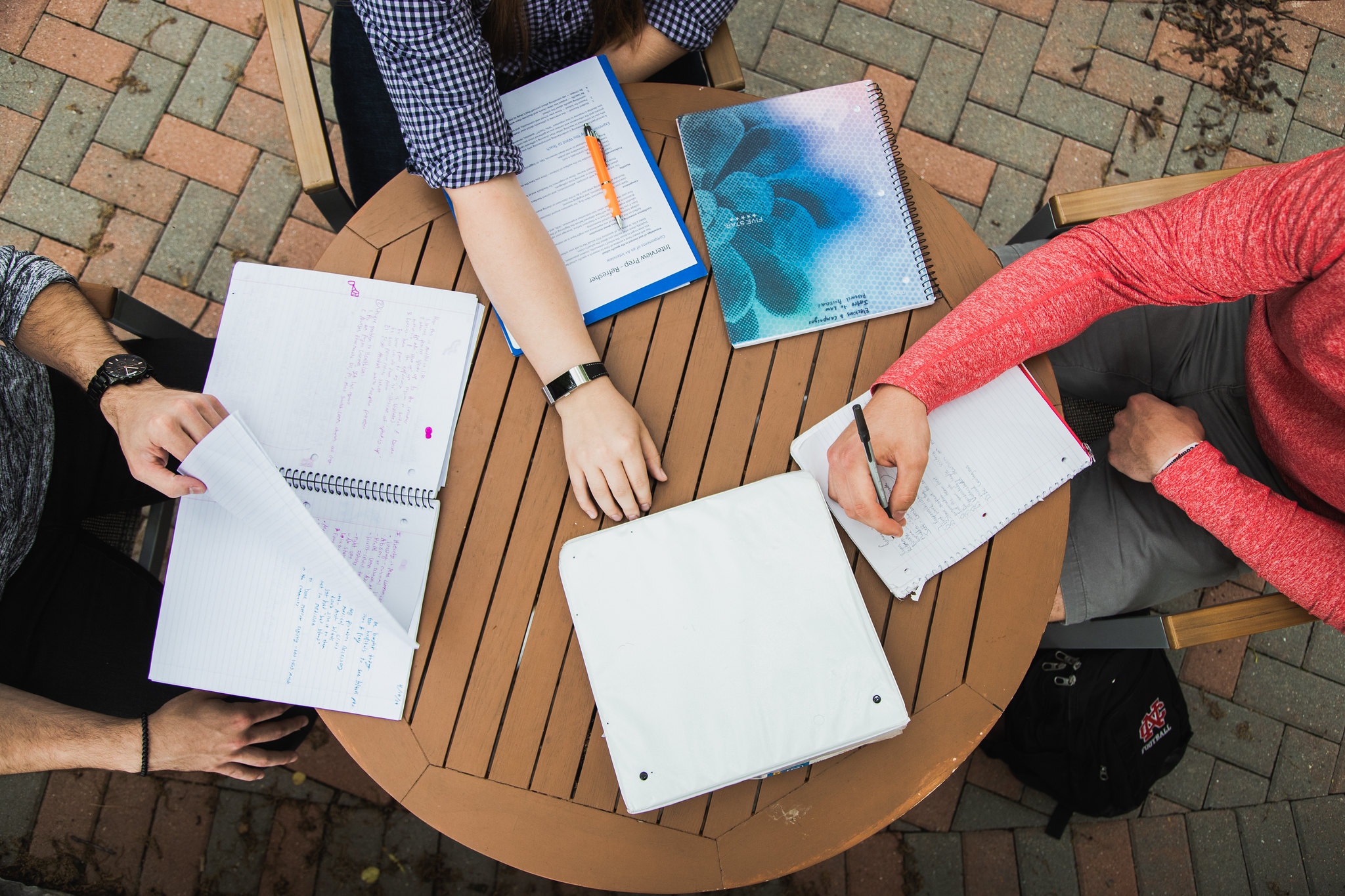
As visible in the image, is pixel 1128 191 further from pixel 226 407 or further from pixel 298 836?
pixel 298 836

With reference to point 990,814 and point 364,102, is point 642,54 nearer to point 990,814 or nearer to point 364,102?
point 364,102

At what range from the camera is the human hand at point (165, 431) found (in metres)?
1.27

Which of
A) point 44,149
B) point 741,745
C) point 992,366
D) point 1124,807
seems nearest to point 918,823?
point 1124,807

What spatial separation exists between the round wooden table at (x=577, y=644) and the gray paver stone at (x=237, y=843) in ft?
3.98

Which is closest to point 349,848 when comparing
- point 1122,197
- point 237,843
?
point 237,843

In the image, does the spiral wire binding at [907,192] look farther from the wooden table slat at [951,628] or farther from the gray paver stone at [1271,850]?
the gray paver stone at [1271,850]

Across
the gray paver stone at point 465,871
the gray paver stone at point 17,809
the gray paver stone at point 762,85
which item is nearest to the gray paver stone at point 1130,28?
the gray paver stone at point 762,85

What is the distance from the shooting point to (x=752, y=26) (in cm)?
259

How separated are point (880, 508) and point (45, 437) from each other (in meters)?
1.74

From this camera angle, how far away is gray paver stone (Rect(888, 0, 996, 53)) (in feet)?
8.54

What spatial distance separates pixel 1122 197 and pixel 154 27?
3.08 meters

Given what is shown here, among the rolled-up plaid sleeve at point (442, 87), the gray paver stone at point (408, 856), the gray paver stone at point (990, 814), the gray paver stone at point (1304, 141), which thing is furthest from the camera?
the gray paver stone at point (1304, 141)

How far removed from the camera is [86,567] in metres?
1.63

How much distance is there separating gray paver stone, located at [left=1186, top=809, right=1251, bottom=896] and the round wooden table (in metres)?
1.57
